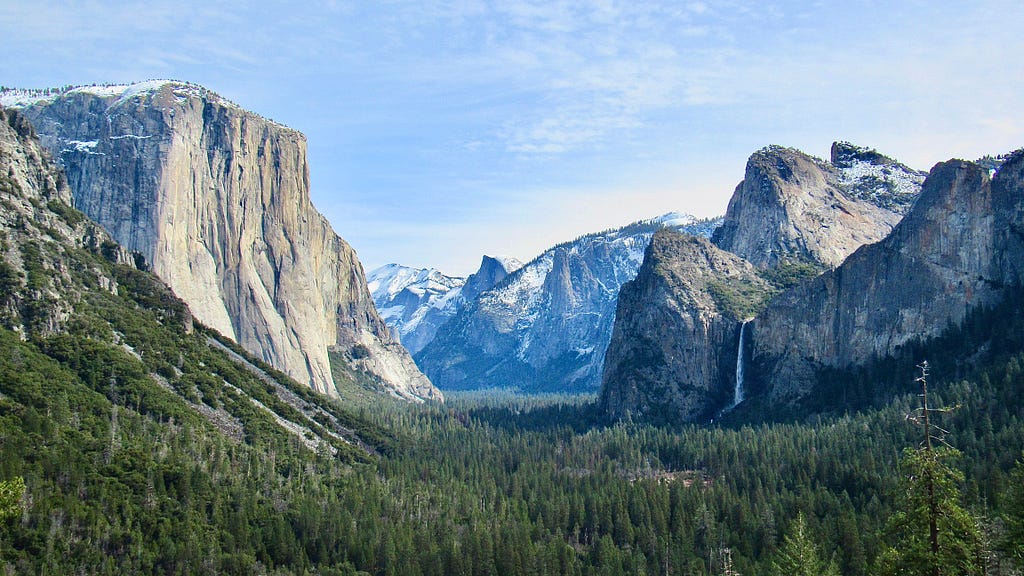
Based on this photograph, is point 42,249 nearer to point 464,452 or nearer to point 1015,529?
point 464,452

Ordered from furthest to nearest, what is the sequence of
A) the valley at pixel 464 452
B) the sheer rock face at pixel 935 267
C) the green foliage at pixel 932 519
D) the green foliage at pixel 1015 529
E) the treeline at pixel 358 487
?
the sheer rock face at pixel 935 267 < the treeline at pixel 358 487 < the valley at pixel 464 452 < the green foliage at pixel 1015 529 < the green foliage at pixel 932 519

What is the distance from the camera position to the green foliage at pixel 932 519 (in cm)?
3525

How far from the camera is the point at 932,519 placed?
3556 cm

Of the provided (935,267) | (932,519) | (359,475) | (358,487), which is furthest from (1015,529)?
(935,267)

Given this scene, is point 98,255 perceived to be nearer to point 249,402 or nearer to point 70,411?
point 249,402

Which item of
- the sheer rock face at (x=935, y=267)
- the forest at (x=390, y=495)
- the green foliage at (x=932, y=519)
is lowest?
the forest at (x=390, y=495)

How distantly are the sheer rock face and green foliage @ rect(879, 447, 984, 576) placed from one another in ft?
496

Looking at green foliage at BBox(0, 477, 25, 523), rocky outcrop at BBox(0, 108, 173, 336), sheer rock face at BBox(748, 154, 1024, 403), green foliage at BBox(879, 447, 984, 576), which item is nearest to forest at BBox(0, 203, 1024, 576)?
rocky outcrop at BBox(0, 108, 173, 336)

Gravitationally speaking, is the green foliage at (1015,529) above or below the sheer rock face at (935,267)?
below

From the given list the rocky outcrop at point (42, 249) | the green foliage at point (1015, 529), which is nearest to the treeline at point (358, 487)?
the rocky outcrop at point (42, 249)

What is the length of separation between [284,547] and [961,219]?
14692 centimetres

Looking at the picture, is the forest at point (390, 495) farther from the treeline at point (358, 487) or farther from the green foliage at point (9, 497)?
the green foliage at point (9, 497)

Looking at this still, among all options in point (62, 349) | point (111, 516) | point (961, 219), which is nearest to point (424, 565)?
point (111, 516)

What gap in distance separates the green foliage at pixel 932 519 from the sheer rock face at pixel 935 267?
15103 centimetres
